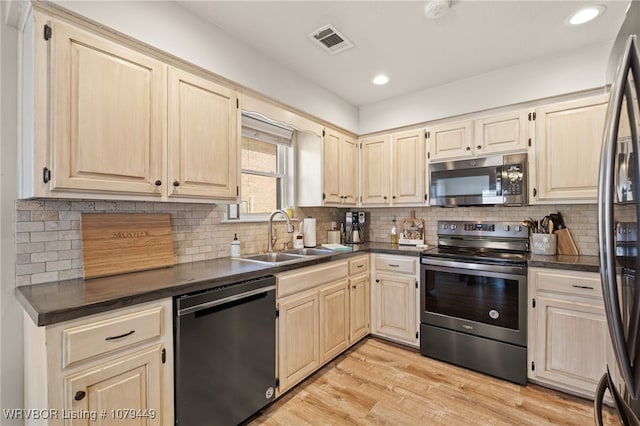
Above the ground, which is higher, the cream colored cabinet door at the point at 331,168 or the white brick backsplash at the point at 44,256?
the cream colored cabinet door at the point at 331,168

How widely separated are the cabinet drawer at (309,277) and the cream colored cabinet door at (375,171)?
1.02 metres

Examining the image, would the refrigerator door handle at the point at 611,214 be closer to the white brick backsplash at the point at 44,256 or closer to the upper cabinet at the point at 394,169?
the upper cabinet at the point at 394,169

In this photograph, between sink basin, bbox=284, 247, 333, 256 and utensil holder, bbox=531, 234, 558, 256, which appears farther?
sink basin, bbox=284, 247, 333, 256

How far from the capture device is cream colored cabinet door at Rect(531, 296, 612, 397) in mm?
2045

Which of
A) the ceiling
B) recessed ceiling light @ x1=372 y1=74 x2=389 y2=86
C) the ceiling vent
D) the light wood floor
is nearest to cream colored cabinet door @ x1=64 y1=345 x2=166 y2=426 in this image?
the light wood floor

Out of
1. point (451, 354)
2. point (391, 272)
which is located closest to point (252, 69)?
point (391, 272)

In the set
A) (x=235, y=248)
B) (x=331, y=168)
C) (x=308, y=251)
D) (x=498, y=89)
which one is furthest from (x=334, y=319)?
(x=498, y=89)

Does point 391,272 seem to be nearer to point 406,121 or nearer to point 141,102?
point 406,121

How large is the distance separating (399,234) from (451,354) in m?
1.36

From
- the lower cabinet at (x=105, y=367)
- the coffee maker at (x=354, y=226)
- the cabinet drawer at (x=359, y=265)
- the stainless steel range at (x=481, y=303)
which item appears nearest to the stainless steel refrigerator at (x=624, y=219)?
the stainless steel range at (x=481, y=303)

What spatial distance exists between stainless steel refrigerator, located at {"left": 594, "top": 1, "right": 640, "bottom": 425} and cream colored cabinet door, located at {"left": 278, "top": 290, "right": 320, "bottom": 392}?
5.28 feet

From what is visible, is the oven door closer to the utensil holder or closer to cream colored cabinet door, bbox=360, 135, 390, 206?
the utensil holder

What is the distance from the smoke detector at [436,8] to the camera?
1815 millimetres

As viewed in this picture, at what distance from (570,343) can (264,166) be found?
113 inches
